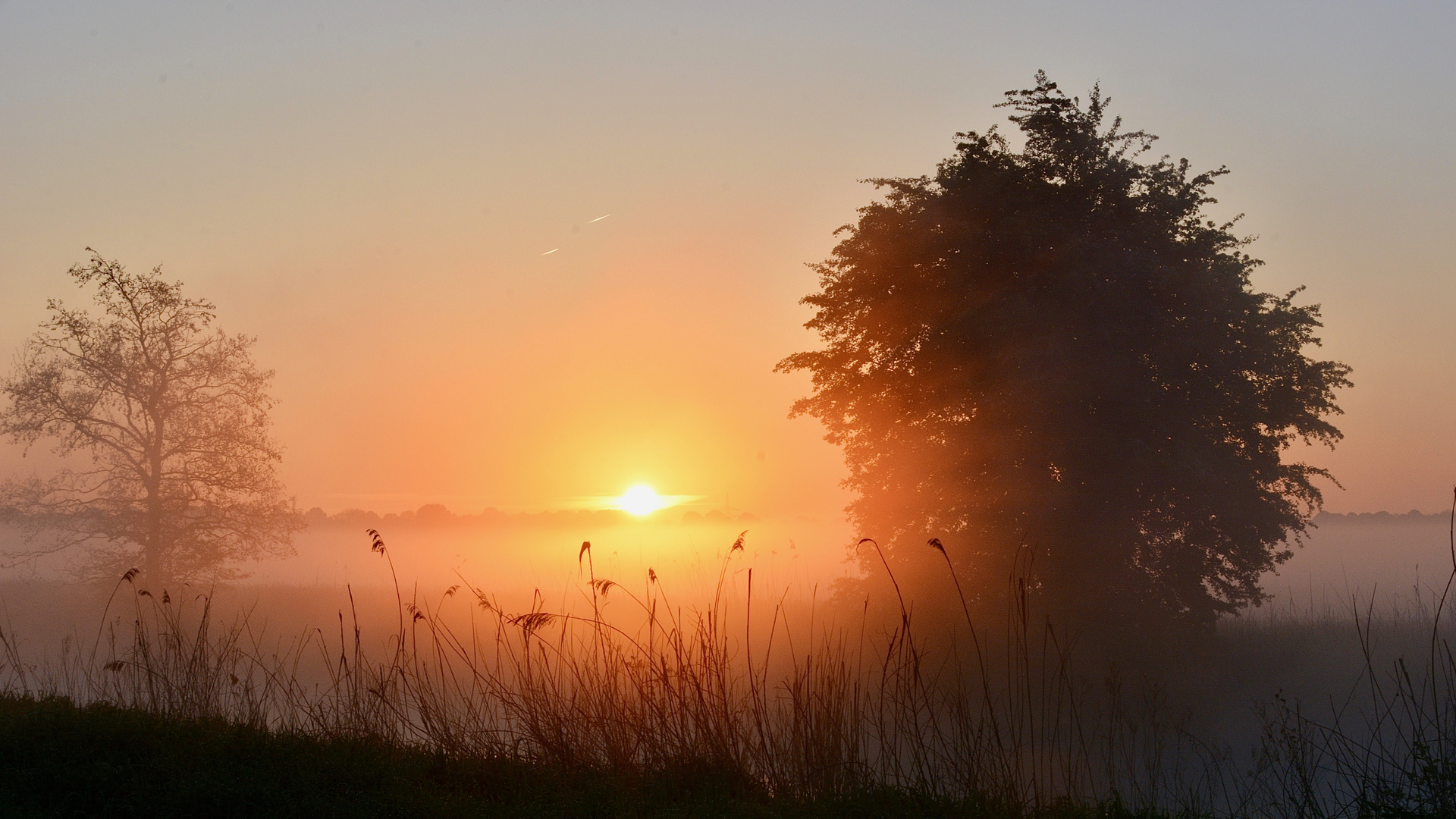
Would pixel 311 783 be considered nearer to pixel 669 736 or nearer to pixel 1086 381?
pixel 669 736

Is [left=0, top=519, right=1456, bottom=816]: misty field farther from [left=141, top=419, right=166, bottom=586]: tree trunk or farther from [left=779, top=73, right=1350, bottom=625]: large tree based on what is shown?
[left=141, top=419, right=166, bottom=586]: tree trunk

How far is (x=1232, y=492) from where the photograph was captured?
1744cm

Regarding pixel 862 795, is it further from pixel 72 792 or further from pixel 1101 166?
pixel 1101 166

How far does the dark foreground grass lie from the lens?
6422 millimetres

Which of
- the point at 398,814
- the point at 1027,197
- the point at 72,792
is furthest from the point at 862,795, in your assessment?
the point at 1027,197

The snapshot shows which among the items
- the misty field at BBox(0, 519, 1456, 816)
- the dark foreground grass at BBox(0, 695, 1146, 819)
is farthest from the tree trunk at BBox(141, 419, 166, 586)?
the dark foreground grass at BBox(0, 695, 1146, 819)

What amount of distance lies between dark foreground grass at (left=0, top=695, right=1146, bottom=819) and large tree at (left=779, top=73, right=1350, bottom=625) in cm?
1089

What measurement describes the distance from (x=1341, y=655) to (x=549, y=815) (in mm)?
19461

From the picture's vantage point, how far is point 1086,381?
17203 millimetres

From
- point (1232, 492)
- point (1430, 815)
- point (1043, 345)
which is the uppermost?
point (1043, 345)

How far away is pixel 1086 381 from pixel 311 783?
50.0 ft

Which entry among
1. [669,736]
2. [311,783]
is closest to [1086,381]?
[669,736]

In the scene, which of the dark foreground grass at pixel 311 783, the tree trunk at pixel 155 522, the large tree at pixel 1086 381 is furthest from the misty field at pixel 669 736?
the tree trunk at pixel 155 522

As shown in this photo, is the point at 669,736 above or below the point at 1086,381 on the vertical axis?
below
